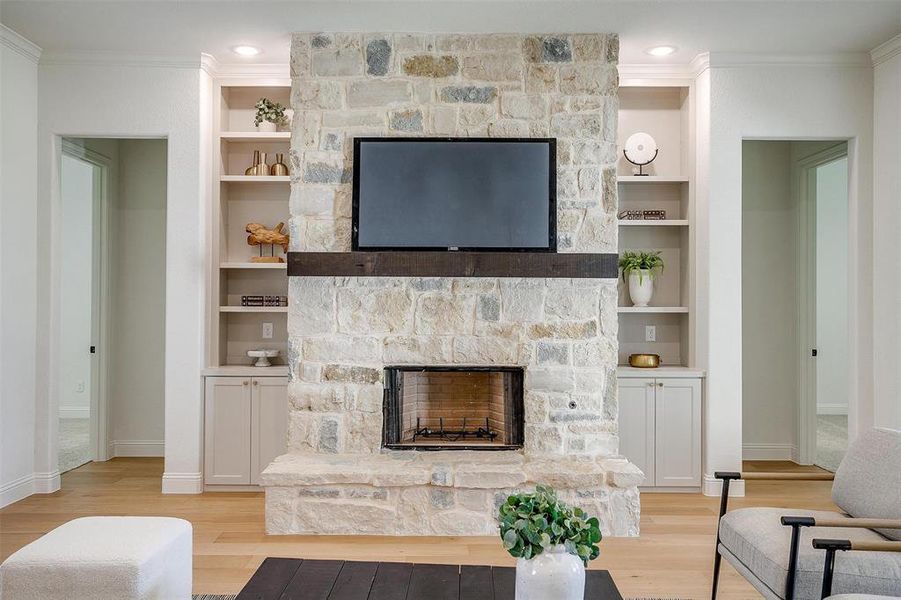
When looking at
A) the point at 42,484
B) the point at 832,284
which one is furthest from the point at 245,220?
the point at 832,284

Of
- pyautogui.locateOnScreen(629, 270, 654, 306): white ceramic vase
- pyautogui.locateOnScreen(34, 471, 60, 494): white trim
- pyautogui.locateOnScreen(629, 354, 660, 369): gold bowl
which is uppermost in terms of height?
pyautogui.locateOnScreen(629, 270, 654, 306): white ceramic vase

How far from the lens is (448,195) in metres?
4.24

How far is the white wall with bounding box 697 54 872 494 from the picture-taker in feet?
15.2

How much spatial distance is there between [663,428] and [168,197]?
3.57 metres

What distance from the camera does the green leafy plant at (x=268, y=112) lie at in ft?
15.7

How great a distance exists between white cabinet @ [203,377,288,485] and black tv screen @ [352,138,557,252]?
1246 millimetres

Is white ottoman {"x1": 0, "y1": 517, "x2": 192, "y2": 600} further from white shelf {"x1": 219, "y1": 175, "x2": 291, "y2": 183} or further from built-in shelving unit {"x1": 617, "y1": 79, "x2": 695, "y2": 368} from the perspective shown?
built-in shelving unit {"x1": 617, "y1": 79, "x2": 695, "y2": 368}

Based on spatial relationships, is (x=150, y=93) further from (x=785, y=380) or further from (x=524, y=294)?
(x=785, y=380)

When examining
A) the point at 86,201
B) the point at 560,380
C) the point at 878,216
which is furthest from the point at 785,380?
the point at 86,201

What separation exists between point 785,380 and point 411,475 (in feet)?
11.0

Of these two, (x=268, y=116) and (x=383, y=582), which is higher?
(x=268, y=116)

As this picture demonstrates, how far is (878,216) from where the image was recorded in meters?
4.57

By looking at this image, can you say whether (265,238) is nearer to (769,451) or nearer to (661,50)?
(661,50)

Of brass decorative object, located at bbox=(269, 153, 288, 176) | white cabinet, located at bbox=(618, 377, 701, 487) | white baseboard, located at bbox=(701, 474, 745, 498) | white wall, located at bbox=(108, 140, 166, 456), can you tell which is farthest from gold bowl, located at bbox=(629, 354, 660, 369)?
white wall, located at bbox=(108, 140, 166, 456)
